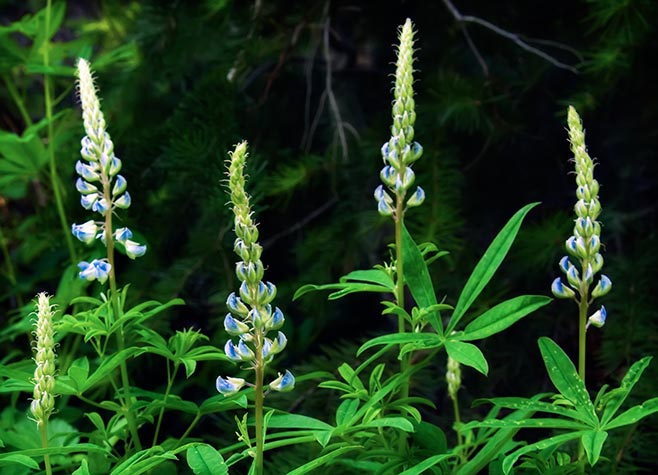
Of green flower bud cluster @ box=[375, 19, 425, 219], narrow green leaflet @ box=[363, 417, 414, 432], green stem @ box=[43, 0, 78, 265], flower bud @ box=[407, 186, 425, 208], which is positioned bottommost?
narrow green leaflet @ box=[363, 417, 414, 432]

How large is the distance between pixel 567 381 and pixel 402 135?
446mm

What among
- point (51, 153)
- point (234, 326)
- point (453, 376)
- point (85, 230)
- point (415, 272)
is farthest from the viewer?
point (51, 153)

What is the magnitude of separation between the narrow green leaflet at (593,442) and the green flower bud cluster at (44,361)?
2.43 feet

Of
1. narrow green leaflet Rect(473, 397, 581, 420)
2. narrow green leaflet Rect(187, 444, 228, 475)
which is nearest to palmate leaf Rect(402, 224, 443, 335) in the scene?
narrow green leaflet Rect(473, 397, 581, 420)

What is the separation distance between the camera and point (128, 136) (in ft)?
8.80

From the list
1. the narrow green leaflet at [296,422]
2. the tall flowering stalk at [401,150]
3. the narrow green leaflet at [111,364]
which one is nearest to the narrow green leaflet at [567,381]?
the tall flowering stalk at [401,150]

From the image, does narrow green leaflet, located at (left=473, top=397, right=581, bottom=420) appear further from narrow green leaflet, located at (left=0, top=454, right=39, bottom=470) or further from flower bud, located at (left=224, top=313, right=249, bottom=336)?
narrow green leaflet, located at (left=0, top=454, right=39, bottom=470)

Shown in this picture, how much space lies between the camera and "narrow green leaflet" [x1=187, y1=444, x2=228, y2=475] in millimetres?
1228

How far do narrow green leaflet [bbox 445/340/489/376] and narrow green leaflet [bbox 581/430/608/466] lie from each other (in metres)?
0.17

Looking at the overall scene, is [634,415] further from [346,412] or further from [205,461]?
[205,461]

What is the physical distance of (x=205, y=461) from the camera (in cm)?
125

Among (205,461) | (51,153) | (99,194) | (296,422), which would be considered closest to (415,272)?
(296,422)

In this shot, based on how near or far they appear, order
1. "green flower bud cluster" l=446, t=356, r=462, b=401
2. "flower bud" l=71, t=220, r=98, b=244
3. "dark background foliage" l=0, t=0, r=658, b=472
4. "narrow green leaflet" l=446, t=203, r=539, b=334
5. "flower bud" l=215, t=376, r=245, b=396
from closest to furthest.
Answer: "flower bud" l=215, t=376, r=245, b=396, "narrow green leaflet" l=446, t=203, r=539, b=334, "flower bud" l=71, t=220, r=98, b=244, "green flower bud cluster" l=446, t=356, r=462, b=401, "dark background foliage" l=0, t=0, r=658, b=472

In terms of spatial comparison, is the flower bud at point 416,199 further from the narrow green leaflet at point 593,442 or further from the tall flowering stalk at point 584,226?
the narrow green leaflet at point 593,442
